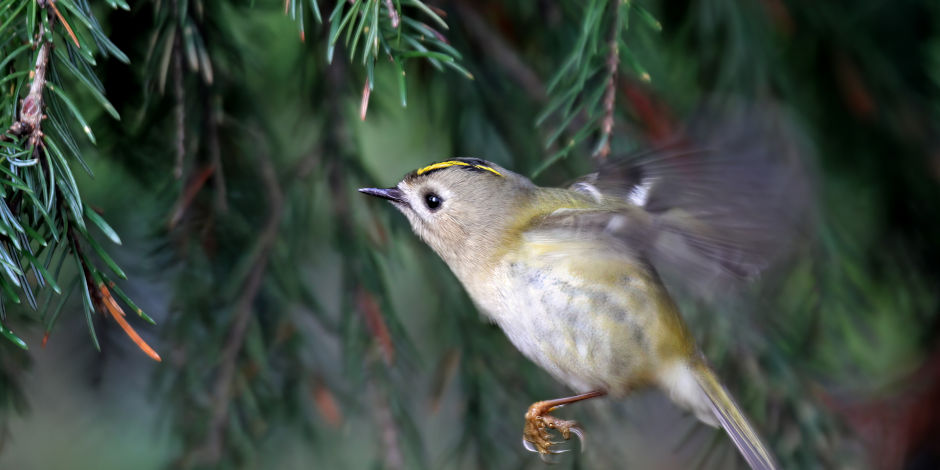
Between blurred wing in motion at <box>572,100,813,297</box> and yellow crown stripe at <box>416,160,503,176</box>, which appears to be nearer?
blurred wing in motion at <box>572,100,813,297</box>

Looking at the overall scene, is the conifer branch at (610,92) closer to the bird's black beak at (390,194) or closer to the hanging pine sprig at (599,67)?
the hanging pine sprig at (599,67)

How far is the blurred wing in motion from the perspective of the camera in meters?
0.90

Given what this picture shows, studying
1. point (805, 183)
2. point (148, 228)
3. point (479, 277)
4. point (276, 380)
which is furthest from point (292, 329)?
point (805, 183)

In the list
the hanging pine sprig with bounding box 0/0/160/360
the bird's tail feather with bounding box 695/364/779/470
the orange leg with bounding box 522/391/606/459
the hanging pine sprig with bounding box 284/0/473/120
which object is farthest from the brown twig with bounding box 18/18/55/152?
the bird's tail feather with bounding box 695/364/779/470

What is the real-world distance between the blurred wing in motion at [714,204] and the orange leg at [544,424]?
21cm

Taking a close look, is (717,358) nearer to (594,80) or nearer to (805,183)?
(805,183)

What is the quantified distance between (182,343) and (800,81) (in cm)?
113

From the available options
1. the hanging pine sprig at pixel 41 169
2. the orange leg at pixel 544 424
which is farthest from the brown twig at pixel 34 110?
the orange leg at pixel 544 424

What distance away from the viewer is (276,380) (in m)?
1.34

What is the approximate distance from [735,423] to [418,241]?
529 mm

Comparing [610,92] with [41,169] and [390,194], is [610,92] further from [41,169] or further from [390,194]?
[41,169]

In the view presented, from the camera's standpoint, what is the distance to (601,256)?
1025 millimetres

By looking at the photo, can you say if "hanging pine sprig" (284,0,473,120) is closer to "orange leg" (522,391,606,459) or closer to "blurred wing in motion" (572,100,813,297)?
"blurred wing in motion" (572,100,813,297)

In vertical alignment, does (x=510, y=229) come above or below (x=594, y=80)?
below
